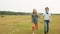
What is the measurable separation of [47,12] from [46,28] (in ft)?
3.79

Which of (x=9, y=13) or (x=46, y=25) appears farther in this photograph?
(x=9, y=13)

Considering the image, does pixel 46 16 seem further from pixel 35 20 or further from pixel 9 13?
pixel 9 13

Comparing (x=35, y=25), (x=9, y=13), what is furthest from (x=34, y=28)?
(x=9, y=13)

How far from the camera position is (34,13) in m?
19.6

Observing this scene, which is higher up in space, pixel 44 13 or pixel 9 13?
pixel 44 13

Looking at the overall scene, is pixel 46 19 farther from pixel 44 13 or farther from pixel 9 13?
pixel 9 13

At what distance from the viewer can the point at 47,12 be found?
64.1ft

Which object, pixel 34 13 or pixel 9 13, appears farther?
pixel 9 13

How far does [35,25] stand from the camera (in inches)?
787

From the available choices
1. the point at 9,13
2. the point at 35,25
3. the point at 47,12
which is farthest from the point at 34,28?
the point at 9,13

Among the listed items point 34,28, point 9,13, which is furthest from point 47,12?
point 9,13

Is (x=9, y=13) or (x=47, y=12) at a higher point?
(x=47, y=12)

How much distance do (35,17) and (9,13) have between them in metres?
109

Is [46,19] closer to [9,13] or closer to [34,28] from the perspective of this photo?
[34,28]
